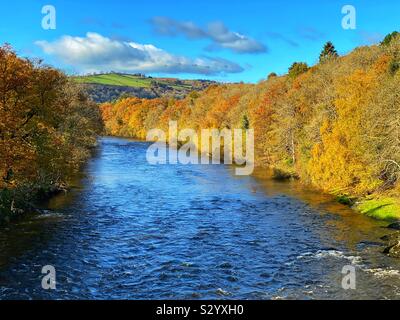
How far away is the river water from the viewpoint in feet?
88.0

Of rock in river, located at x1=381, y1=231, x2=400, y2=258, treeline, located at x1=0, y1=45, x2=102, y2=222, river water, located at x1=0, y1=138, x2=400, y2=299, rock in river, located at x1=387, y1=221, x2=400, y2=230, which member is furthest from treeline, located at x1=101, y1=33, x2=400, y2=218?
treeline, located at x1=0, y1=45, x2=102, y2=222

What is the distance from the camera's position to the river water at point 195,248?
88.0ft

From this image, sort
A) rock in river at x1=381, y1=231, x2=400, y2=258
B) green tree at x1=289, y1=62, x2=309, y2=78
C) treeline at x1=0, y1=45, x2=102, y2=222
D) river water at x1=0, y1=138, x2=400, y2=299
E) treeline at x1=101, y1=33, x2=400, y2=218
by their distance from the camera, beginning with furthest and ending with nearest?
green tree at x1=289, y1=62, x2=309, y2=78 → treeline at x1=101, y1=33, x2=400, y2=218 → treeline at x1=0, y1=45, x2=102, y2=222 → rock in river at x1=381, y1=231, x2=400, y2=258 → river water at x1=0, y1=138, x2=400, y2=299

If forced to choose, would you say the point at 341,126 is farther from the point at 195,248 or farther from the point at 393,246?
the point at 195,248

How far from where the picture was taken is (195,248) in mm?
34969

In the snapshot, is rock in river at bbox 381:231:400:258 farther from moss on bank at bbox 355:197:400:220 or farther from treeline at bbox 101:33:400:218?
treeline at bbox 101:33:400:218

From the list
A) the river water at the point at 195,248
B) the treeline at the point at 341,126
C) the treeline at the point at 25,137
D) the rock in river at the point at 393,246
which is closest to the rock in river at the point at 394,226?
the river water at the point at 195,248

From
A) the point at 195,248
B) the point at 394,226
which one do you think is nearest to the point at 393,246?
the point at 394,226

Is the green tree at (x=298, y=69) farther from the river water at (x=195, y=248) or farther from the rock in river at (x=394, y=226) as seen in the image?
the rock in river at (x=394, y=226)

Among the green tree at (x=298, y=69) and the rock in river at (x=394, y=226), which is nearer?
the rock in river at (x=394, y=226)

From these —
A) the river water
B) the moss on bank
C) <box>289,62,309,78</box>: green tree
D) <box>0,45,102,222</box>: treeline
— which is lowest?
the river water

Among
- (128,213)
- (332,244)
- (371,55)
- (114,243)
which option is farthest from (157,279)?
(371,55)
